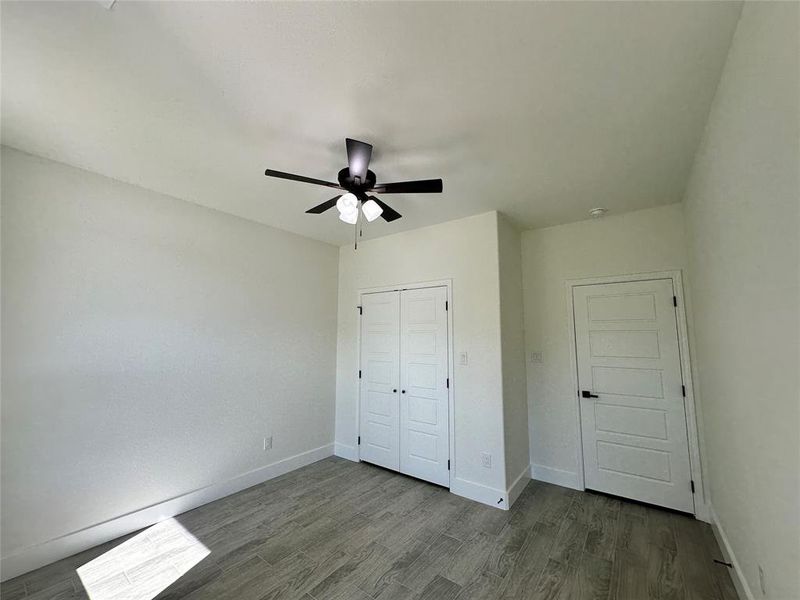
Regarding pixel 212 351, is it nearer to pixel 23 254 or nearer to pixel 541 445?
pixel 23 254

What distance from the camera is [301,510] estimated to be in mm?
2920

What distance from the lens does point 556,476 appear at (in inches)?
135

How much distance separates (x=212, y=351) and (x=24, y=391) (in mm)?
1209

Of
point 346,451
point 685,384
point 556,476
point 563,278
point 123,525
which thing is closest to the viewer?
point 123,525

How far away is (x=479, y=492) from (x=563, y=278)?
2334mm

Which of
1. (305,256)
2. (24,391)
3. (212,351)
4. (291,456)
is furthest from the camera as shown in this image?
(305,256)

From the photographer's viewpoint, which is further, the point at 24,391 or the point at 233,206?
the point at 233,206

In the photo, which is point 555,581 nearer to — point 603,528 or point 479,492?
point 603,528

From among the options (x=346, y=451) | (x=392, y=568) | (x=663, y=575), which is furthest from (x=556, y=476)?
(x=346, y=451)

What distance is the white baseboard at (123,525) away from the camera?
83.6 inches

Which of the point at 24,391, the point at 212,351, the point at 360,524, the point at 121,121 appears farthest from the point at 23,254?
the point at 360,524

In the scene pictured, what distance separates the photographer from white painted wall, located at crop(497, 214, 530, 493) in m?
3.14

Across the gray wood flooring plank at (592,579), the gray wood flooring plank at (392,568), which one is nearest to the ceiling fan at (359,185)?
the gray wood flooring plank at (392,568)

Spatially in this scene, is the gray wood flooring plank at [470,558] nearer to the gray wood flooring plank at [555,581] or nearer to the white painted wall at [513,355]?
the gray wood flooring plank at [555,581]
